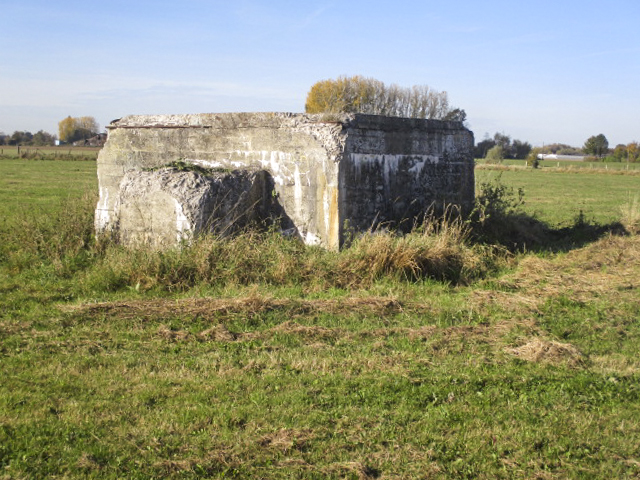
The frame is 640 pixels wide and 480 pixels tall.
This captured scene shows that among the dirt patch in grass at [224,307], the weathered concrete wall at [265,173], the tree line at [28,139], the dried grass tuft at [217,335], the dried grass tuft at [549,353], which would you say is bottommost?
the dried grass tuft at [549,353]

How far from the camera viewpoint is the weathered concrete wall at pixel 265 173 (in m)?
8.16

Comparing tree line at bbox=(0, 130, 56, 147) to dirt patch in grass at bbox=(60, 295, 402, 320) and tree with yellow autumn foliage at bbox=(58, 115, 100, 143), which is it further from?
dirt patch in grass at bbox=(60, 295, 402, 320)

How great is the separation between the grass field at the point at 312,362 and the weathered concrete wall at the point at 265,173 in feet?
1.79

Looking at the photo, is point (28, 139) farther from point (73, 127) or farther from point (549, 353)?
point (549, 353)

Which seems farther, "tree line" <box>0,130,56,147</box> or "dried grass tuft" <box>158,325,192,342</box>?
"tree line" <box>0,130,56,147</box>

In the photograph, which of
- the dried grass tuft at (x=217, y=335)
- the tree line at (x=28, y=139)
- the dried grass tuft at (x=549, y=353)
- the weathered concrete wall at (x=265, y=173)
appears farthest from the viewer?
the tree line at (x=28, y=139)

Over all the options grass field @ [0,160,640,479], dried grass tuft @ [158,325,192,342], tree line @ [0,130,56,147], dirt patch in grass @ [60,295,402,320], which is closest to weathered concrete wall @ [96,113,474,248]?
grass field @ [0,160,640,479]

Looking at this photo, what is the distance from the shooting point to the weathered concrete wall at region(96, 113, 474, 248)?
8.16 metres

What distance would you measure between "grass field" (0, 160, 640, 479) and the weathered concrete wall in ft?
1.79

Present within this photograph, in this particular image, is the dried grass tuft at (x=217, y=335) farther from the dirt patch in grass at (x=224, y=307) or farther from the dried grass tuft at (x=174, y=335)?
the dirt patch in grass at (x=224, y=307)

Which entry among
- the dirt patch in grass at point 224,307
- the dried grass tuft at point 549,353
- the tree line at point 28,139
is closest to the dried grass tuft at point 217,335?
the dirt patch in grass at point 224,307

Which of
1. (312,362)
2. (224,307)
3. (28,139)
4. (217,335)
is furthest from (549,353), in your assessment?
(28,139)

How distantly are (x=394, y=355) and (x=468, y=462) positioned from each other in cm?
166

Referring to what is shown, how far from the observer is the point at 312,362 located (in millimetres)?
4938
